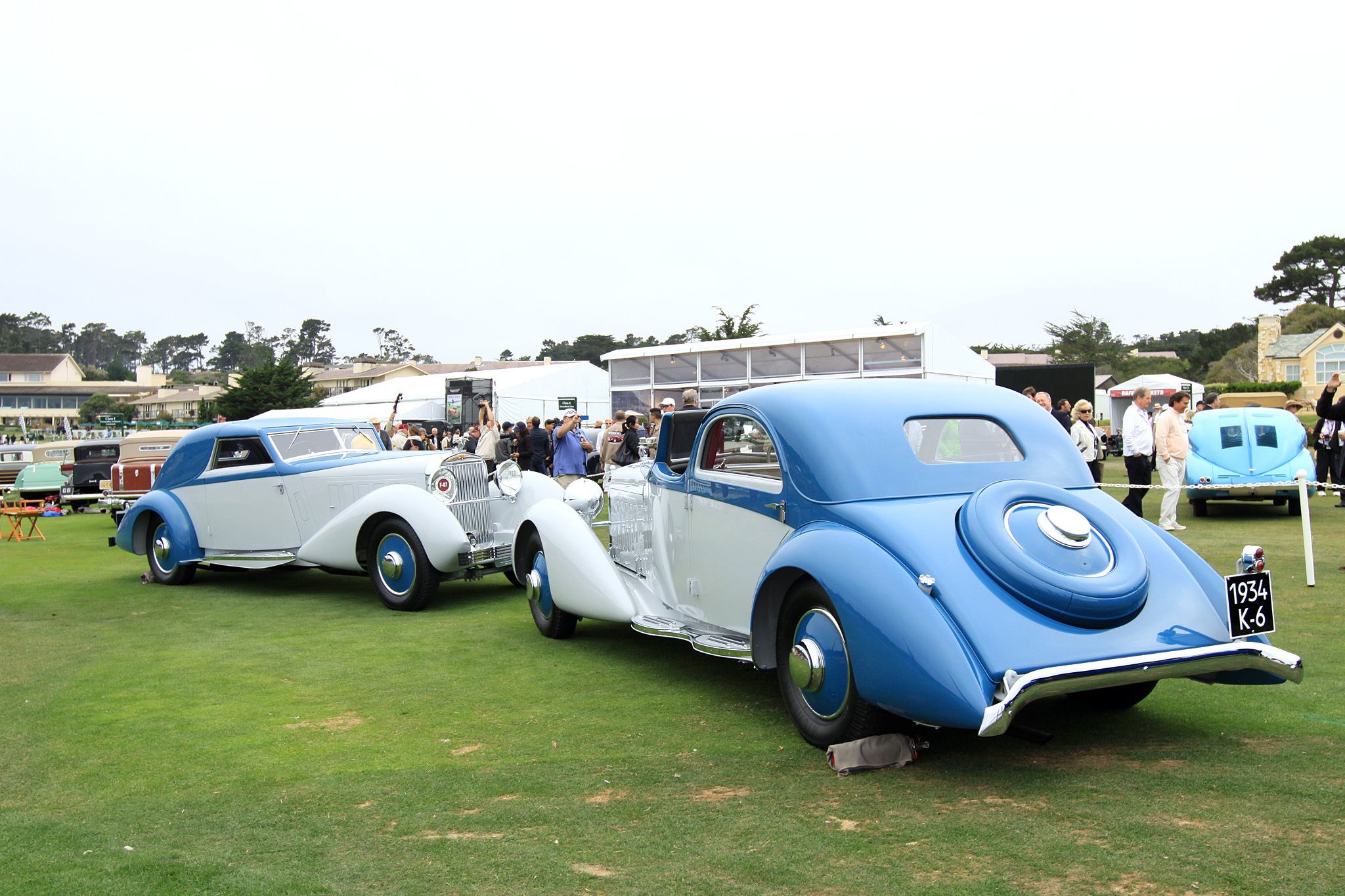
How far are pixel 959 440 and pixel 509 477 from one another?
4570mm

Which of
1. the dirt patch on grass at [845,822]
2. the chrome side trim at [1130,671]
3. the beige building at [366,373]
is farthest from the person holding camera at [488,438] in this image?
the beige building at [366,373]

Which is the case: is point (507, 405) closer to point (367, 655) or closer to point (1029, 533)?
point (367, 655)

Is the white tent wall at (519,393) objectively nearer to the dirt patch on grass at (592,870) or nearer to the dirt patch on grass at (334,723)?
A: the dirt patch on grass at (334,723)

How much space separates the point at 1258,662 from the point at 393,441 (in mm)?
15374

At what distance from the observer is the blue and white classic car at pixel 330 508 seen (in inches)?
321

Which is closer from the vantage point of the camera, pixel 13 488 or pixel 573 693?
pixel 573 693

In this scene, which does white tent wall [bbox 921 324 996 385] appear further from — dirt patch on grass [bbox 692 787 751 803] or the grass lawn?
dirt patch on grass [bbox 692 787 751 803]

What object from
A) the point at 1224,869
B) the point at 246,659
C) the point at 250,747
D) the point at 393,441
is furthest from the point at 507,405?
the point at 1224,869

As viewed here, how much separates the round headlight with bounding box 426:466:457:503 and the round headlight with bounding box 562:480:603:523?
1.86 meters

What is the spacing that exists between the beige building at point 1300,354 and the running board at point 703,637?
2108 inches

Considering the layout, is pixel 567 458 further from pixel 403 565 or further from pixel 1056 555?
pixel 1056 555

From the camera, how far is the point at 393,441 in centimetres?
1728

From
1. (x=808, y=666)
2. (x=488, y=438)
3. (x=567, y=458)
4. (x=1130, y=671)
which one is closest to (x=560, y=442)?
(x=567, y=458)

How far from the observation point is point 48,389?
102m
